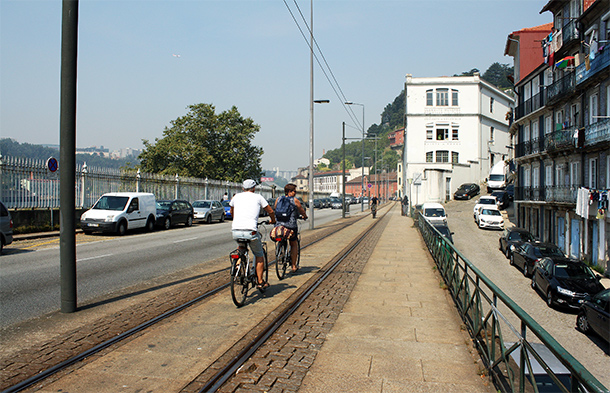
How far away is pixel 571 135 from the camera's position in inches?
1097

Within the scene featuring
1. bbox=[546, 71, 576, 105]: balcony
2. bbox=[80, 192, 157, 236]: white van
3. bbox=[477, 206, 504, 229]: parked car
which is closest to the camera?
bbox=[80, 192, 157, 236]: white van

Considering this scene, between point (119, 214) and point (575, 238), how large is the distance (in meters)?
24.9

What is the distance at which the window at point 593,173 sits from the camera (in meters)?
25.6

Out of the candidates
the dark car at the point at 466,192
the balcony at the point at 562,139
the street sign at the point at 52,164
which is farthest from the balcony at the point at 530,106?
the street sign at the point at 52,164

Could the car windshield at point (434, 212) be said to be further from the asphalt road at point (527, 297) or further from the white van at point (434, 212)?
the asphalt road at point (527, 297)

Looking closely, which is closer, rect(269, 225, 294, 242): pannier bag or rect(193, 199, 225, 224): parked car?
rect(269, 225, 294, 242): pannier bag

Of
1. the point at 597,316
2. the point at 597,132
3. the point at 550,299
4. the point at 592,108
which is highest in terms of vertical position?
the point at 592,108

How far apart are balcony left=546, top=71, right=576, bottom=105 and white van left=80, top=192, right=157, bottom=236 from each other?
24.3 m

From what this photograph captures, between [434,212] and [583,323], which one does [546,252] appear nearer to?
[583,323]

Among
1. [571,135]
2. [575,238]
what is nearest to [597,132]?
[571,135]

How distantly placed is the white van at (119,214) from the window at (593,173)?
23422 mm

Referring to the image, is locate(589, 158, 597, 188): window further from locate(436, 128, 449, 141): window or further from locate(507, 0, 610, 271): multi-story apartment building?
locate(436, 128, 449, 141): window

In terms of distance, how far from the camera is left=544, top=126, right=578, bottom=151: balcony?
89.2 feet

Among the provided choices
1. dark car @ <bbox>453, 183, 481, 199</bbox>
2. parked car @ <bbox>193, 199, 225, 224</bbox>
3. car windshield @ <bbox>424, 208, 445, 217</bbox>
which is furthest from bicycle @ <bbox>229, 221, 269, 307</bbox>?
dark car @ <bbox>453, 183, 481, 199</bbox>
